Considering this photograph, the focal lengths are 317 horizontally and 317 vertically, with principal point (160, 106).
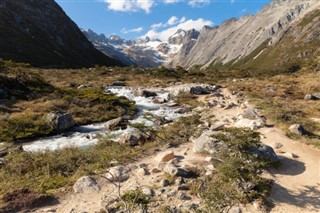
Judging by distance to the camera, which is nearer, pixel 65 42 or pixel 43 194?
pixel 43 194

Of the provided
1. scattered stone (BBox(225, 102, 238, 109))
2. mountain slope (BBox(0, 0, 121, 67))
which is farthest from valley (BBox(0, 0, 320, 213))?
mountain slope (BBox(0, 0, 121, 67))

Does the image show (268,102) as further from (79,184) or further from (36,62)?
(36,62)

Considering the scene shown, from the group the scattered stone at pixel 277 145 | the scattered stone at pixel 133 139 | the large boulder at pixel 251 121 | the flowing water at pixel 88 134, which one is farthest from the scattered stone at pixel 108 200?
the large boulder at pixel 251 121

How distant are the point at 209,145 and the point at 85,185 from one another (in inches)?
295

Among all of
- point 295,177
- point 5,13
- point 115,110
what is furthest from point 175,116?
point 5,13

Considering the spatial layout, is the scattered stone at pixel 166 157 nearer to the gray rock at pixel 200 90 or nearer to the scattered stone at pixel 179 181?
the scattered stone at pixel 179 181

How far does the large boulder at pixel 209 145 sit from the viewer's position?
58.9 ft

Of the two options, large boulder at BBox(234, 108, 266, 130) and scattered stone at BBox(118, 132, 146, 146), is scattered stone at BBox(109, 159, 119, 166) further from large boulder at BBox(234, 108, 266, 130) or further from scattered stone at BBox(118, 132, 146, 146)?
large boulder at BBox(234, 108, 266, 130)

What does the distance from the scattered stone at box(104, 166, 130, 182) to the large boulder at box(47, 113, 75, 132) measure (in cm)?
1237

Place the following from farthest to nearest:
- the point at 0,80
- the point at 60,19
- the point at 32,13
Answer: the point at 60,19 < the point at 32,13 < the point at 0,80

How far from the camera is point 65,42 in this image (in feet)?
485

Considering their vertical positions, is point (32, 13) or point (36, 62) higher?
point (32, 13)

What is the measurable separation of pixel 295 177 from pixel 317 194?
6.38 feet

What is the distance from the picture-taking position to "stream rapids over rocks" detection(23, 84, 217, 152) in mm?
24109
